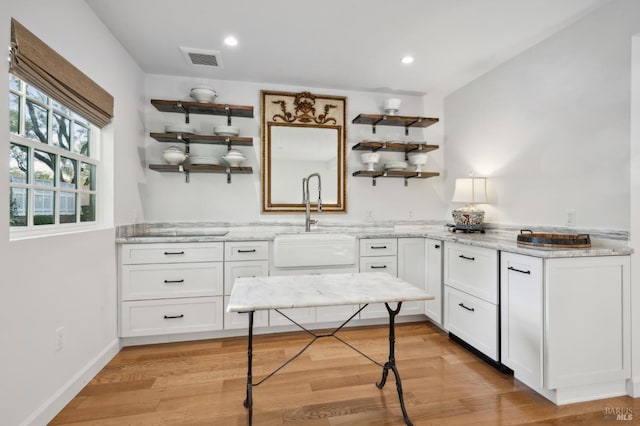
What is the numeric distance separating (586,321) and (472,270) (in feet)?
2.42

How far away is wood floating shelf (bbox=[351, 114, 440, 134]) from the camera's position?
340 centimetres

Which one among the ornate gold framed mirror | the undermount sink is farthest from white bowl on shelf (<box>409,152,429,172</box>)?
the undermount sink

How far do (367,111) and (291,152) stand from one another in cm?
104

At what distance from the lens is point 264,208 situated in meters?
3.35

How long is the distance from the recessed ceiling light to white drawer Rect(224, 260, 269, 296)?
1869 millimetres

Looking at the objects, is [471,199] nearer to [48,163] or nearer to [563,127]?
[563,127]

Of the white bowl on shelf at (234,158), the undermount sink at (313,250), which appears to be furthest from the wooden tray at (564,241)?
the white bowl on shelf at (234,158)

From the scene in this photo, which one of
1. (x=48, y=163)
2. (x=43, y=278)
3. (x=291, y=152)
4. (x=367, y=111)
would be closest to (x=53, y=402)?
(x=43, y=278)

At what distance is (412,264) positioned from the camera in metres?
3.10

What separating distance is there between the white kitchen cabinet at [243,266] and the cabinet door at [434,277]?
159 cm

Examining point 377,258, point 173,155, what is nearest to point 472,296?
point 377,258

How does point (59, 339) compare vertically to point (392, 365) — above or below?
above

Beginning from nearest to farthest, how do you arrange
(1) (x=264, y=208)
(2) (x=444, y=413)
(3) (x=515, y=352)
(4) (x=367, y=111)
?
(2) (x=444, y=413)
(3) (x=515, y=352)
(1) (x=264, y=208)
(4) (x=367, y=111)

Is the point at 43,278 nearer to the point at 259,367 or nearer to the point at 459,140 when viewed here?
the point at 259,367
